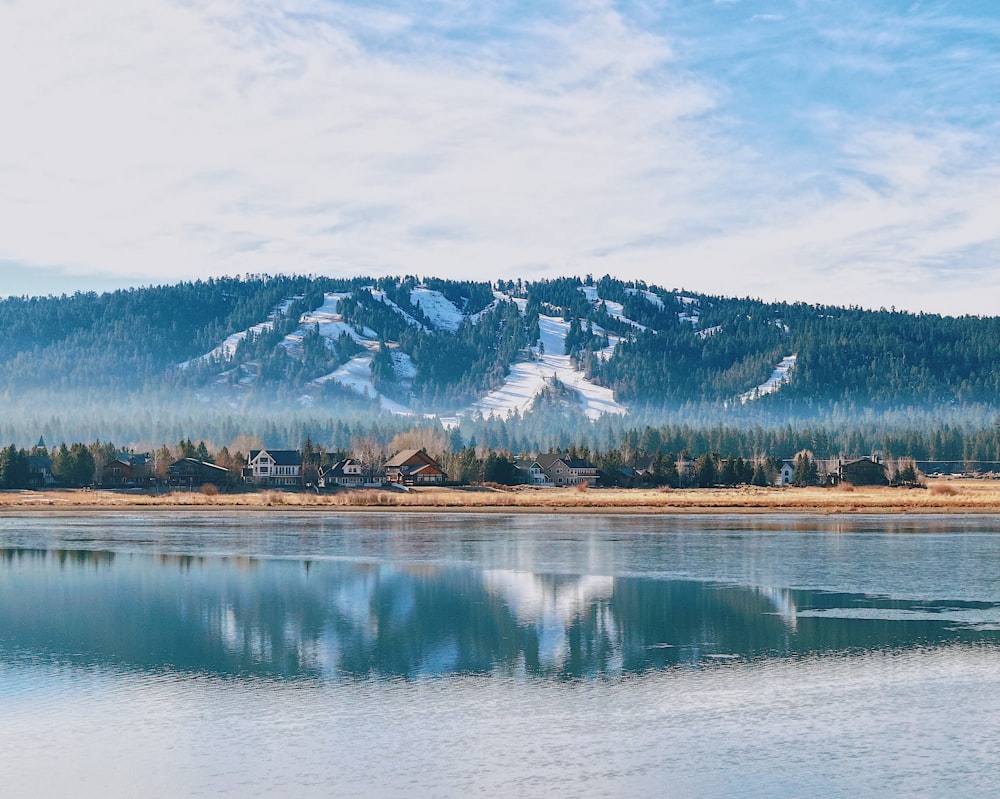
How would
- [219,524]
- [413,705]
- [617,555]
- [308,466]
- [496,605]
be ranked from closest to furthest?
[413,705], [496,605], [617,555], [219,524], [308,466]

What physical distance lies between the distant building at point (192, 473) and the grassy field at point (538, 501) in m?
8.45

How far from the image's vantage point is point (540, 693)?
71.9 ft

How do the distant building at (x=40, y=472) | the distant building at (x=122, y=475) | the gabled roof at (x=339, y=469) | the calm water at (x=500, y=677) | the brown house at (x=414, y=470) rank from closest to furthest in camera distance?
1. the calm water at (x=500, y=677)
2. the distant building at (x=40, y=472)
3. the distant building at (x=122, y=475)
4. the brown house at (x=414, y=470)
5. the gabled roof at (x=339, y=469)

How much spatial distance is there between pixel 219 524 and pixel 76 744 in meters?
57.9

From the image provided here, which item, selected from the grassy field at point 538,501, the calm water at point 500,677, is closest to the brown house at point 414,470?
the grassy field at point 538,501

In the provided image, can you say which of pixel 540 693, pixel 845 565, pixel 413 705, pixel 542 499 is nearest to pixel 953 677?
pixel 540 693

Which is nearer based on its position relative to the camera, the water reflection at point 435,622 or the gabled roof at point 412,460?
the water reflection at point 435,622

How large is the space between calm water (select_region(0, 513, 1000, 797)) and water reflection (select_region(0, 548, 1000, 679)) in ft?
0.46

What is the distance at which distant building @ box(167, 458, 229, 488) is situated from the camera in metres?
129

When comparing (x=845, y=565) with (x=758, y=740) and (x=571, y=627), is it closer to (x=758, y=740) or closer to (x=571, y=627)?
(x=571, y=627)

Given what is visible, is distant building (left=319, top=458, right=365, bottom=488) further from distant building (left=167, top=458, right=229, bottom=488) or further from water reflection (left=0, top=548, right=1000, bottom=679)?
water reflection (left=0, top=548, right=1000, bottom=679)

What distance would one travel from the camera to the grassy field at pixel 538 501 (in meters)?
92.6

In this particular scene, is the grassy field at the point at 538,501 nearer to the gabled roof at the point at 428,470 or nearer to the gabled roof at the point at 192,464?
the gabled roof at the point at 192,464

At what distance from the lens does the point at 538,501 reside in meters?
103
